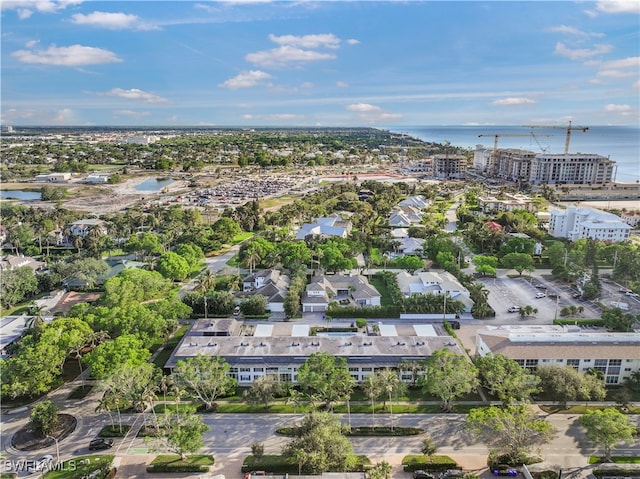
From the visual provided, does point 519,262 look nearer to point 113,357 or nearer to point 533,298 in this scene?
point 533,298

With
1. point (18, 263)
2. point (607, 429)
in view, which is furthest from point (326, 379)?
point (18, 263)

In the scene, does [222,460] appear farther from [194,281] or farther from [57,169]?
[57,169]

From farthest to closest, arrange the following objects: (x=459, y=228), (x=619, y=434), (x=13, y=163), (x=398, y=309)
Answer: (x=13, y=163) < (x=459, y=228) < (x=398, y=309) < (x=619, y=434)

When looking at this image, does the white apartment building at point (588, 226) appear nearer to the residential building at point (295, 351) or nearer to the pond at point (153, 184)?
the residential building at point (295, 351)

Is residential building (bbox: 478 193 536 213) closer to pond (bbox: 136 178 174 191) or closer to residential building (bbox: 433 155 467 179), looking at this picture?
residential building (bbox: 433 155 467 179)

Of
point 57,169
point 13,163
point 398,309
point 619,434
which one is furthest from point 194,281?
point 13,163

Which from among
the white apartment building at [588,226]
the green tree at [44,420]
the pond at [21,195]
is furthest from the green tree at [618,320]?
the pond at [21,195]
